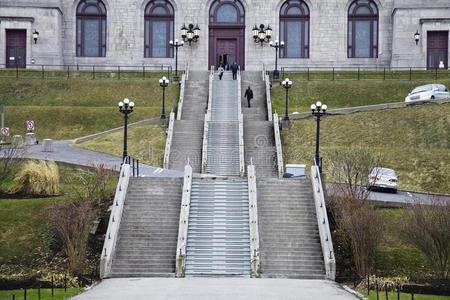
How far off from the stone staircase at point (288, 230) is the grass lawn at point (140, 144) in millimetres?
10702

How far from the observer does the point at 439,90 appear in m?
42.4

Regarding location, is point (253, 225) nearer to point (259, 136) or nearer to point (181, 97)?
point (259, 136)

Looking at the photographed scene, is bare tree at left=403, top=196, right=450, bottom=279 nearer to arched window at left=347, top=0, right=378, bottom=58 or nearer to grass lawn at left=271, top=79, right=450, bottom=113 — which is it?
grass lawn at left=271, top=79, right=450, bottom=113

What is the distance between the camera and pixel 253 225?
74.0 feet

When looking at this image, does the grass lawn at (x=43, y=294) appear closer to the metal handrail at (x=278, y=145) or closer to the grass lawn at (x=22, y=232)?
the grass lawn at (x=22, y=232)

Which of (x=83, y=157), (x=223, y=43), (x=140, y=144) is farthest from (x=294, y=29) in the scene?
(x=83, y=157)

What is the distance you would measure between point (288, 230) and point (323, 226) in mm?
1240

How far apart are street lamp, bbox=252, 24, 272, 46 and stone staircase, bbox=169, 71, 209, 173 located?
383 inches

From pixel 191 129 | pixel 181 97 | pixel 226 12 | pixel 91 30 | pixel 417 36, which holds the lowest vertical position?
pixel 191 129

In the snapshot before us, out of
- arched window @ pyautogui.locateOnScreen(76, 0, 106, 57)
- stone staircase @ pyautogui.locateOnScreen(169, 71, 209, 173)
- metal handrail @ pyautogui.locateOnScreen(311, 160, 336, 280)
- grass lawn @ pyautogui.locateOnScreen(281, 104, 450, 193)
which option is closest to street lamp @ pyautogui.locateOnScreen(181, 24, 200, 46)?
arched window @ pyautogui.locateOnScreen(76, 0, 106, 57)

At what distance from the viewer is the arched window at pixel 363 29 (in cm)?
5659

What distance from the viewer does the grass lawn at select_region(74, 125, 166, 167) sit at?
1390 inches

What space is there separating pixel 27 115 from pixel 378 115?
21.9 m

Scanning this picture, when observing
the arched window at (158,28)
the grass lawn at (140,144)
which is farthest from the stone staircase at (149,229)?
the arched window at (158,28)
